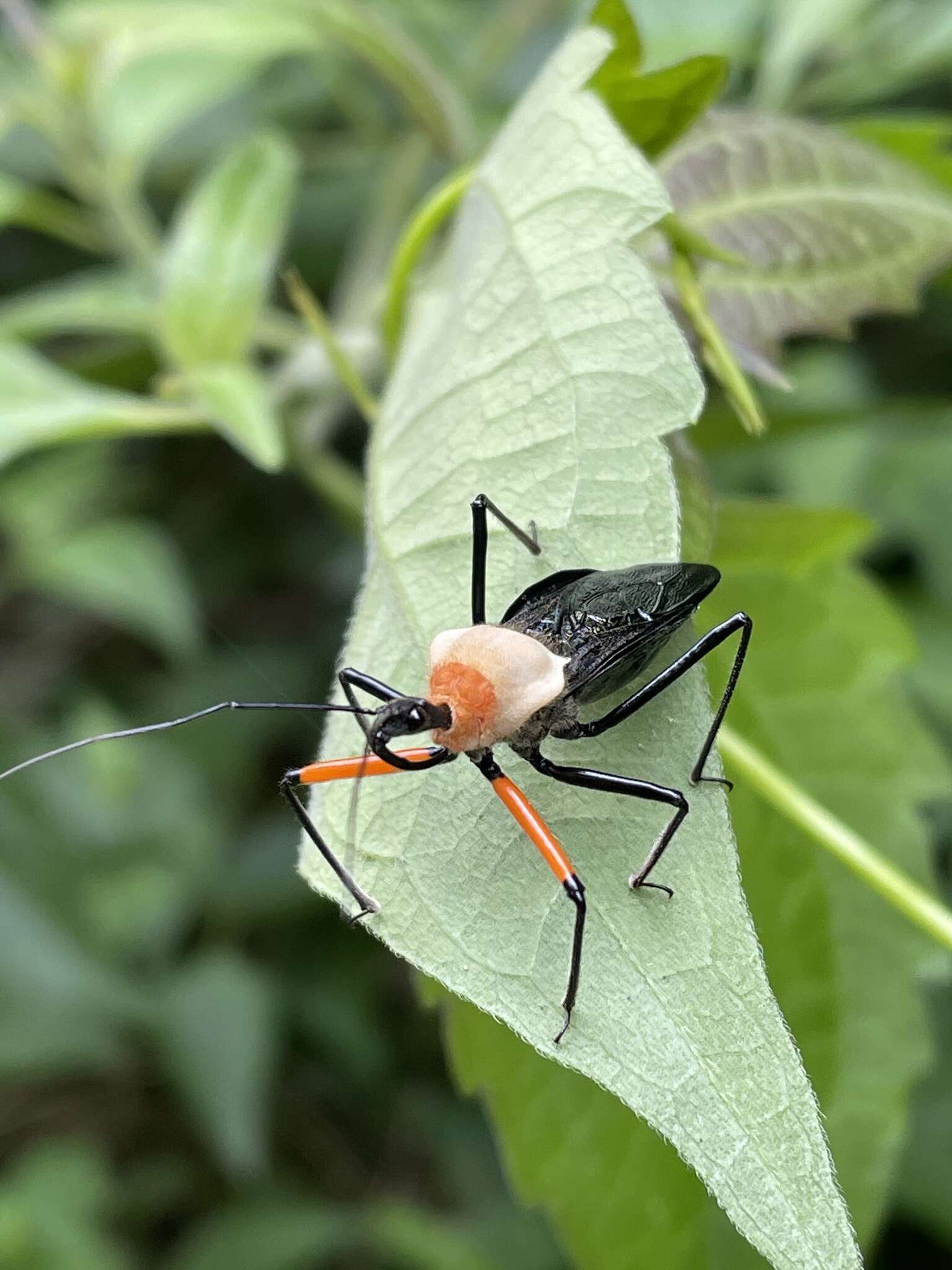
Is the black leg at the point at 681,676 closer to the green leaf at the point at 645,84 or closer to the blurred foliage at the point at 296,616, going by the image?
the blurred foliage at the point at 296,616

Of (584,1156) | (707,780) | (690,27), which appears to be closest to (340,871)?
(707,780)

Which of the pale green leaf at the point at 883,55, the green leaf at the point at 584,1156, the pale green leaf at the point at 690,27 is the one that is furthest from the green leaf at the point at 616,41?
the pale green leaf at the point at 883,55

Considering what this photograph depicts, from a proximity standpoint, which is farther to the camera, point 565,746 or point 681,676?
point 565,746

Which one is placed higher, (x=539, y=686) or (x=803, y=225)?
(x=803, y=225)

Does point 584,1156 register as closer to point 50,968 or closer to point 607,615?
point 607,615

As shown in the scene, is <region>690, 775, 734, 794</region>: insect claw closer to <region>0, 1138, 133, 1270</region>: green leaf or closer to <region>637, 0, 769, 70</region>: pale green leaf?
<region>637, 0, 769, 70</region>: pale green leaf

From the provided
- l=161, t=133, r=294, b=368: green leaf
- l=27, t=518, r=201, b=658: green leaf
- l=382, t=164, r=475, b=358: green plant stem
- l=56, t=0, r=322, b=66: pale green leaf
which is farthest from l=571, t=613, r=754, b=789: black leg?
l=27, t=518, r=201, b=658: green leaf
